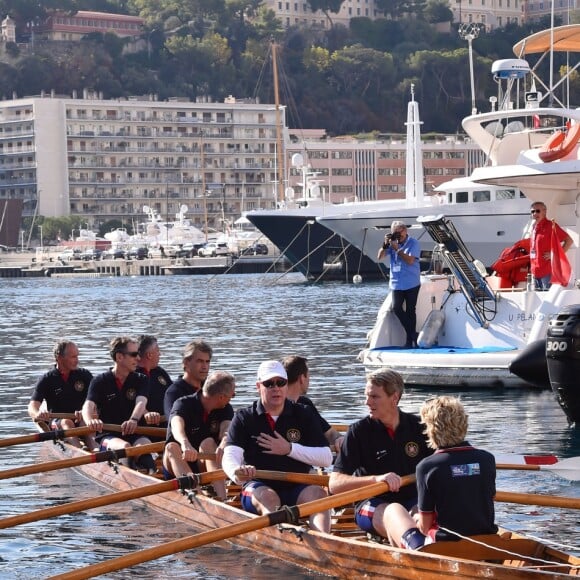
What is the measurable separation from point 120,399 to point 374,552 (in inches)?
207

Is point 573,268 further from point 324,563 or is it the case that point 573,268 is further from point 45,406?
point 324,563

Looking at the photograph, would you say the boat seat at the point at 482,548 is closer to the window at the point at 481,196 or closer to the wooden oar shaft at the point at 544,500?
the wooden oar shaft at the point at 544,500

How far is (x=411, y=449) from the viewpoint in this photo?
411 inches

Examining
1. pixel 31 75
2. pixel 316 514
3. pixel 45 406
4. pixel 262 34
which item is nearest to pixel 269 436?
pixel 316 514

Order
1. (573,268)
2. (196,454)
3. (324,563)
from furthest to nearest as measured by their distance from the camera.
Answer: (573,268) < (196,454) < (324,563)

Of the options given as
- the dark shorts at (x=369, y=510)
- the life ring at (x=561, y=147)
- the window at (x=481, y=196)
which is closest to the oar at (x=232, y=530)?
the dark shorts at (x=369, y=510)

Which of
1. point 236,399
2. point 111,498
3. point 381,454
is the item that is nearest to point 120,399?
point 111,498

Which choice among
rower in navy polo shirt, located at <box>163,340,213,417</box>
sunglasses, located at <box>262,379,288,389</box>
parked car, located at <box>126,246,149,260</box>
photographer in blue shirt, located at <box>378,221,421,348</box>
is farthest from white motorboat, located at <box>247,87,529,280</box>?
sunglasses, located at <box>262,379,288,389</box>

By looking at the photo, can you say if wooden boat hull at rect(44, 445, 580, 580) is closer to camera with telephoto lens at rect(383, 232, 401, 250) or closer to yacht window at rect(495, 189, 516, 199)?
camera with telephoto lens at rect(383, 232, 401, 250)

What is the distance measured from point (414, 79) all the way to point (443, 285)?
168556 mm

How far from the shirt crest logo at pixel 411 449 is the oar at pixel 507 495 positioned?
646 millimetres

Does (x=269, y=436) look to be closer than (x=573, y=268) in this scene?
Yes

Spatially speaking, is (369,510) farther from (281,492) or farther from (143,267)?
(143,267)

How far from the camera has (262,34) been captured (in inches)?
7830
